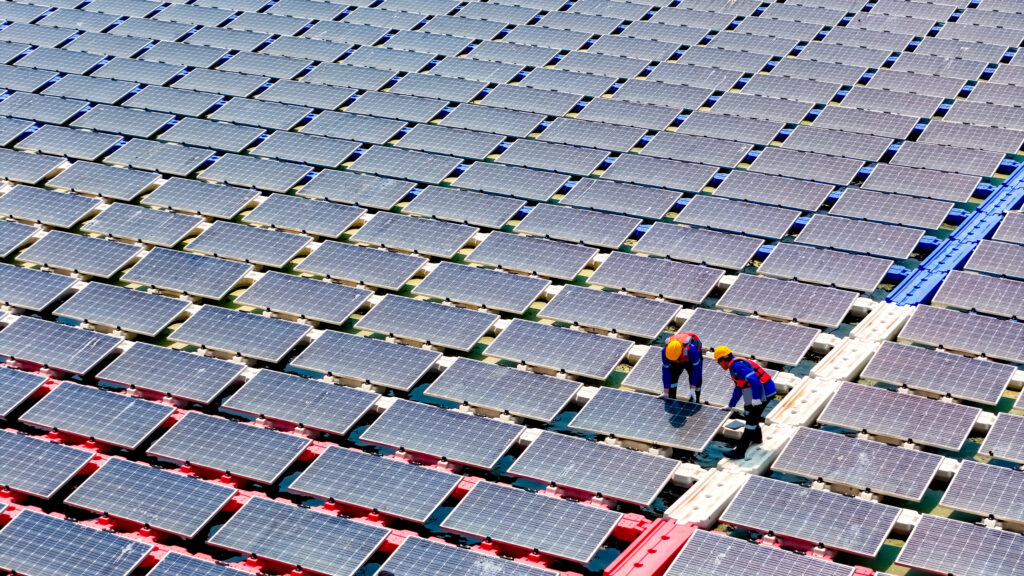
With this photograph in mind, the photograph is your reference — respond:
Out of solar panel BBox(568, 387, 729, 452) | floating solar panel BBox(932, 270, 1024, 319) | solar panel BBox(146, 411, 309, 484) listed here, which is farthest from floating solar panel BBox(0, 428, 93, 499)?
floating solar panel BBox(932, 270, 1024, 319)

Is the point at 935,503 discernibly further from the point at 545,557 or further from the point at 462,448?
the point at 462,448

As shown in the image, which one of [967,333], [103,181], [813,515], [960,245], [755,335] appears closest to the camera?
[813,515]

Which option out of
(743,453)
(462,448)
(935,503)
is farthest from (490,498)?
(935,503)

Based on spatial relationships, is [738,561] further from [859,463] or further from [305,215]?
[305,215]

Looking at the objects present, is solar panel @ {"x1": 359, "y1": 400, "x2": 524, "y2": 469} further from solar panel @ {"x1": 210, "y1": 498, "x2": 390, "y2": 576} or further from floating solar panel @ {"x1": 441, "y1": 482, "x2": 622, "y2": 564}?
solar panel @ {"x1": 210, "y1": 498, "x2": 390, "y2": 576}

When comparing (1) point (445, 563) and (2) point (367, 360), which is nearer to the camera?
(1) point (445, 563)

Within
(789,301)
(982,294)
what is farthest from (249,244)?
(982,294)
